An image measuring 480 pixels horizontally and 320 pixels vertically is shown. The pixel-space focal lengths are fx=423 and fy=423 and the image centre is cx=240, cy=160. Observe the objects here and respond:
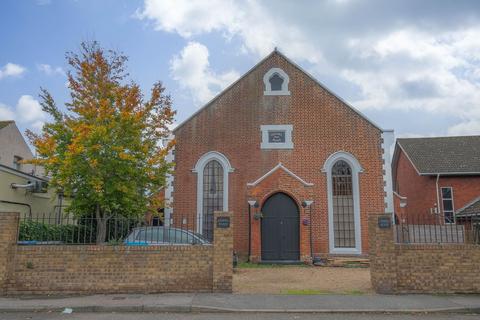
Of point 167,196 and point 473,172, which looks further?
point 473,172

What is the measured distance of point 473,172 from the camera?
77.8 feet

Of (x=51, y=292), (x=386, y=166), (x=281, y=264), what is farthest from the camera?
(x=386, y=166)

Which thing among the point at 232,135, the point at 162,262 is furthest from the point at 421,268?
the point at 232,135

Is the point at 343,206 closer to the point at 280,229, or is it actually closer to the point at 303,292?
the point at 280,229

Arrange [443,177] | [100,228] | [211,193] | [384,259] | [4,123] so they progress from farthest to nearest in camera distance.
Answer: [4,123] < [443,177] < [211,193] < [100,228] < [384,259]

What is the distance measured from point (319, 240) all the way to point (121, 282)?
391 inches

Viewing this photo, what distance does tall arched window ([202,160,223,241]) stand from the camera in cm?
1875

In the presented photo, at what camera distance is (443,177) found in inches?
955

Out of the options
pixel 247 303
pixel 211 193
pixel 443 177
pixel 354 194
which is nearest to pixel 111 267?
pixel 247 303

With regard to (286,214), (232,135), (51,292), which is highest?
(232,135)

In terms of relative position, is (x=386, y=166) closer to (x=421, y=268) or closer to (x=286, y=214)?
(x=286, y=214)

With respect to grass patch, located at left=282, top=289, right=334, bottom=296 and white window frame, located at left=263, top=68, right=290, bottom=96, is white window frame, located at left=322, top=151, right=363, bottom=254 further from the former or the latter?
grass patch, located at left=282, top=289, right=334, bottom=296

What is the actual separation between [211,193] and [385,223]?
378 inches

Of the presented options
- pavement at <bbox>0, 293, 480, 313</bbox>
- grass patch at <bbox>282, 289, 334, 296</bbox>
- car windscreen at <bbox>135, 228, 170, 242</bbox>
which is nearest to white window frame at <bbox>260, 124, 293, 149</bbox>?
car windscreen at <bbox>135, 228, 170, 242</bbox>
